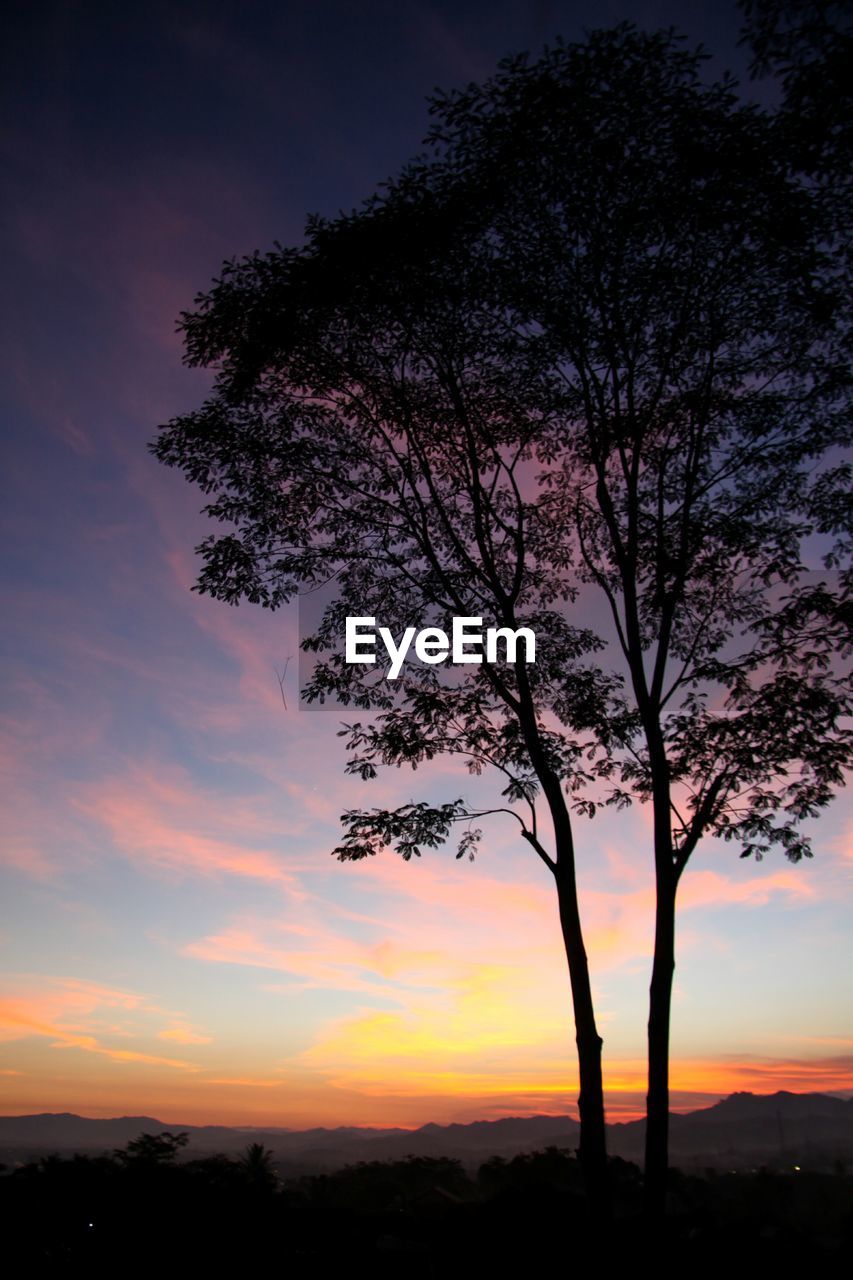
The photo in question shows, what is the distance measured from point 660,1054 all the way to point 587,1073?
1.08m

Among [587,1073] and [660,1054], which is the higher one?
[660,1054]

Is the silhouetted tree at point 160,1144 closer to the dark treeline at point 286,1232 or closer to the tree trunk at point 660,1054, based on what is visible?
the dark treeline at point 286,1232

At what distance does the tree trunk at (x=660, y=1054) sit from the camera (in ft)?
39.7

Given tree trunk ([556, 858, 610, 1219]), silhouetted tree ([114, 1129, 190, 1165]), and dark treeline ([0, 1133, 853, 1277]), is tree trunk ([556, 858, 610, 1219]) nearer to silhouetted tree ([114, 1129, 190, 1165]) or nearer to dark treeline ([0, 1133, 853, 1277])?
dark treeline ([0, 1133, 853, 1277])

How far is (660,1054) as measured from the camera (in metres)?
12.4

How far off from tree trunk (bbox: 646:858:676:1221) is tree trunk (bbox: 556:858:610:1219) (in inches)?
25.1

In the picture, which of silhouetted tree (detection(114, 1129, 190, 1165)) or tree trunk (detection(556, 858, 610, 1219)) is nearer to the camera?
tree trunk (detection(556, 858, 610, 1219))

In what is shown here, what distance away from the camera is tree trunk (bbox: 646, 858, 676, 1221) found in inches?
476

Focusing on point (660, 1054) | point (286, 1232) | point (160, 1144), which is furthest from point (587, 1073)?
point (160, 1144)

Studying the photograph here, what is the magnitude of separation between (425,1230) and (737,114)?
3426cm

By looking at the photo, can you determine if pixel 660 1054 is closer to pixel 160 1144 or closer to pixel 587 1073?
pixel 587 1073

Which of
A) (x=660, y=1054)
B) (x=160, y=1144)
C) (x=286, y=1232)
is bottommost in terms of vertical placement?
(x=160, y=1144)

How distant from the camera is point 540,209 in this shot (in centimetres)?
Answer: 1542

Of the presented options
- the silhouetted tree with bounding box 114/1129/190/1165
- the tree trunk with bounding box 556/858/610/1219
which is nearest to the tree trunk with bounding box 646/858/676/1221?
the tree trunk with bounding box 556/858/610/1219
